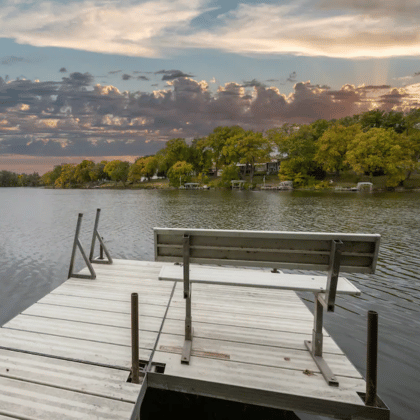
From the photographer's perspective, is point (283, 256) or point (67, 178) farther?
point (67, 178)

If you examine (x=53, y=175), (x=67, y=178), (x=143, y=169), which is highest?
(x=143, y=169)

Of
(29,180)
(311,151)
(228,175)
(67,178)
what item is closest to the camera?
(311,151)

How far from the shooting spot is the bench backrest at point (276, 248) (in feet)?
9.75

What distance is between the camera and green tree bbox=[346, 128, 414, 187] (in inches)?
2205

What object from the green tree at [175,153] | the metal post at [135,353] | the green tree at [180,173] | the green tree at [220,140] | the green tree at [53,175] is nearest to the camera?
the metal post at [135,353]

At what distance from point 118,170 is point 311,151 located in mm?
76727

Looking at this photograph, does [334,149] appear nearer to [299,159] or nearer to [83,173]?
[299,159]

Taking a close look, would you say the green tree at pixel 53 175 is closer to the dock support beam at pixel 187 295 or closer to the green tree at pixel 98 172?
the green tree at pixel 98 172

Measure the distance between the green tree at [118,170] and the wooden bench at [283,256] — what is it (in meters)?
118

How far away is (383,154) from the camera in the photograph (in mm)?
58656

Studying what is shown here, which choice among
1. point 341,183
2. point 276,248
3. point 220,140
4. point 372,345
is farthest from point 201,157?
point 372,345

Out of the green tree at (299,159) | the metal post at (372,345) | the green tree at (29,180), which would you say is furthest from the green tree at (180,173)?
the green tree at (29,180)

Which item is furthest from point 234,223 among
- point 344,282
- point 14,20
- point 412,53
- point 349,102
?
point 349,102

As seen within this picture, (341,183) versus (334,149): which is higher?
(334,149)
